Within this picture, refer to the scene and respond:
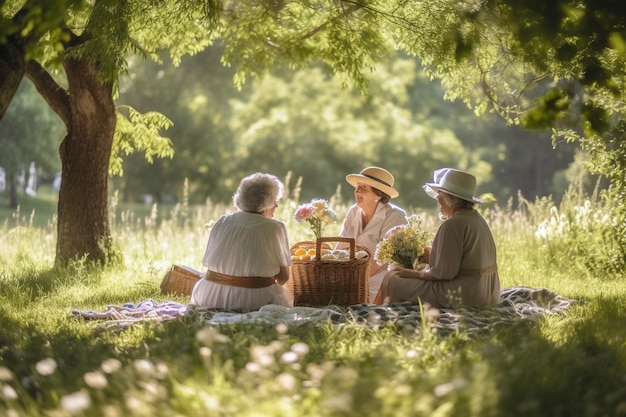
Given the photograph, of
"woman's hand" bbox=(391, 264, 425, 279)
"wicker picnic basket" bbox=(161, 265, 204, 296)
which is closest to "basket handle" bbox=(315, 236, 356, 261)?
"woman's hand" bbox=(391, 264, 425, 279)

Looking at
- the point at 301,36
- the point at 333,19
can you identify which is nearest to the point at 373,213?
the point at 333,19

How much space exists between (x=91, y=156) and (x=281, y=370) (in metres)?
6.73

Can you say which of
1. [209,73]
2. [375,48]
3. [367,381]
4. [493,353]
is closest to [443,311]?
[493,353]

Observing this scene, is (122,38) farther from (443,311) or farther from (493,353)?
(493,353)

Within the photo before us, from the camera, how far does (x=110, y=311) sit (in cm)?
769

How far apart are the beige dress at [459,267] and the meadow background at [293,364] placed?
68 cm

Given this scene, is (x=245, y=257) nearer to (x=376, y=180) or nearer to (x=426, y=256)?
(x=426, y=256)

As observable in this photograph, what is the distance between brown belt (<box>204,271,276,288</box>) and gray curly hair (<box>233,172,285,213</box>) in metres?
0.58

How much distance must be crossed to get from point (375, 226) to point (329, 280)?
1263 millimetres

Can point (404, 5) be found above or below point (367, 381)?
above

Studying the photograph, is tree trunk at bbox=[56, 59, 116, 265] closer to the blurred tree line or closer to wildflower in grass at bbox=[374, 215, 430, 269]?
wildflower in grass at bbox=[374, 215, 430, 269]

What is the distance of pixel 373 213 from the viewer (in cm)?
920

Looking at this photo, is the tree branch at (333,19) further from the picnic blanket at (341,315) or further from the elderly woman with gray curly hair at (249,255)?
the picnic blanket at (341,315)

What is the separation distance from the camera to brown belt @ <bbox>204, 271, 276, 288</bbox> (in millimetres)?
7672
